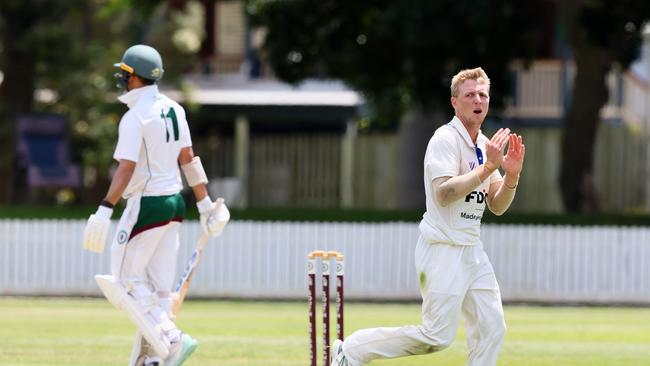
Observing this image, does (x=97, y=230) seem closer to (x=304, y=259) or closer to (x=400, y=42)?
(x=304, y=259)

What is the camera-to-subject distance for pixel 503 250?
2216cm

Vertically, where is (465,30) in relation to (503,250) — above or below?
above

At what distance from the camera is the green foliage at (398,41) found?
927 inches

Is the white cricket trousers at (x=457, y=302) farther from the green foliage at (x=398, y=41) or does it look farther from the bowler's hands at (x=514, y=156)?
the green foliage at (x=398, y=41)

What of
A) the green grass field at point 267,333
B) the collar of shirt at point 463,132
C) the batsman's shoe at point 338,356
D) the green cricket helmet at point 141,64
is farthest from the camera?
the green grass field at point 267,333

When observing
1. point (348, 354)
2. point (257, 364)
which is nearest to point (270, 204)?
point (257, 364)

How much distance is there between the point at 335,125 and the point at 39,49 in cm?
978

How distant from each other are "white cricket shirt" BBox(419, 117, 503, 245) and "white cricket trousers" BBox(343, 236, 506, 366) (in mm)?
78

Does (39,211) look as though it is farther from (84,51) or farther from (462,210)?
(462,210)

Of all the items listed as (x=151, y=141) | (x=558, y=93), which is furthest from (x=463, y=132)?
(x=558, y=93)

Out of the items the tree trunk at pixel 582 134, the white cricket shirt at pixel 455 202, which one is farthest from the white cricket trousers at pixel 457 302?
the tree trunk at pixel 582 134

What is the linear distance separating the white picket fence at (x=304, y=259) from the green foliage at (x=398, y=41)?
3.35 meters

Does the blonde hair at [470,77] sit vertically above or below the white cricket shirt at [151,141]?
above

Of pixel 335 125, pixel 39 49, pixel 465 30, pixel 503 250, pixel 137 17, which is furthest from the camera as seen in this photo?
pixel 335 125
